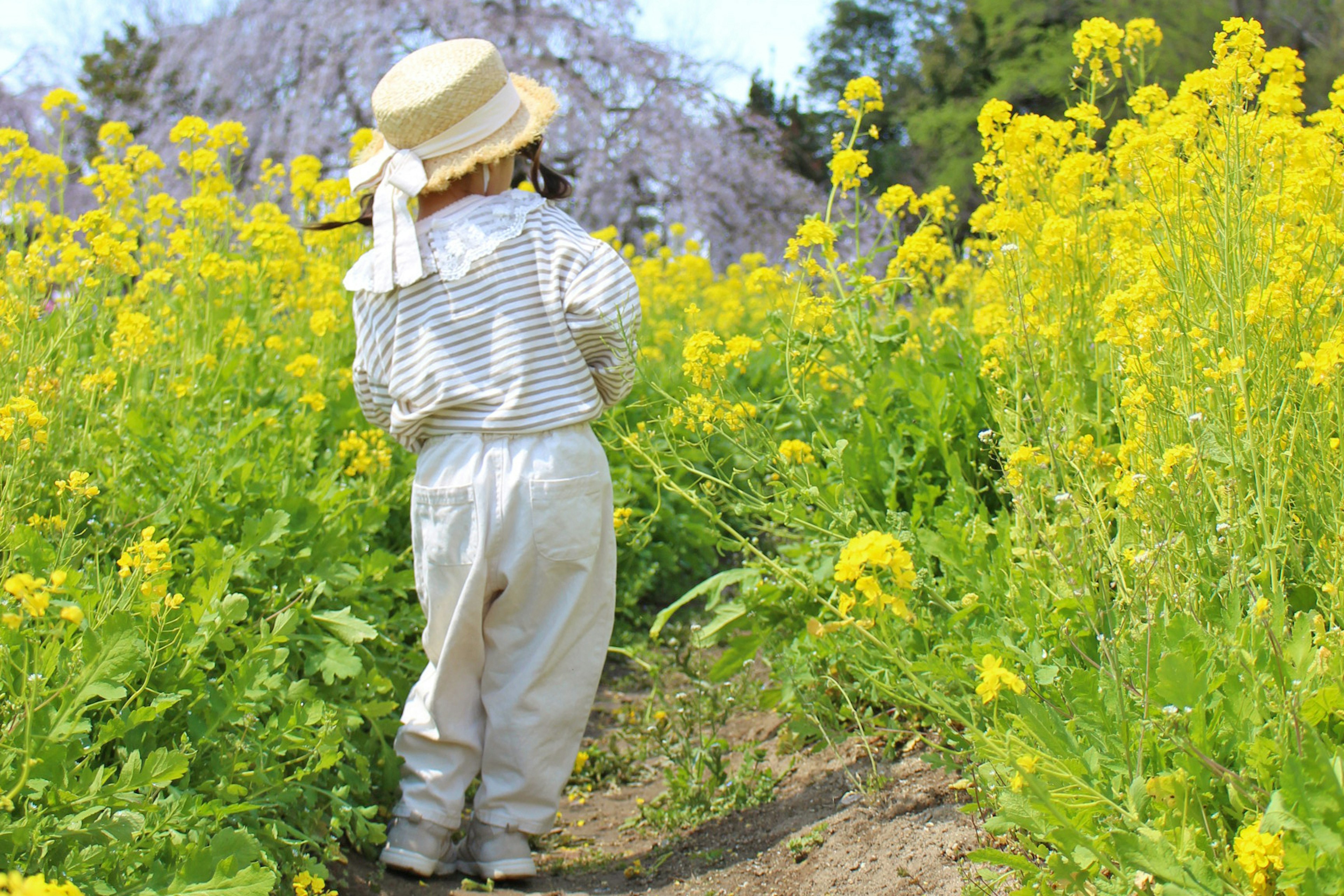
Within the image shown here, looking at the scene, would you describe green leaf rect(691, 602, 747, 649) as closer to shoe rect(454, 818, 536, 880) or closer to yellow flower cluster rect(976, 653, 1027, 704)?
shoe rect(454, 818, 536, 880)

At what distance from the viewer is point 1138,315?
6.50ft

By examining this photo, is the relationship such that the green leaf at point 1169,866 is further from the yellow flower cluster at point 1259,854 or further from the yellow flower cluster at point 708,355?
the yellow flower cluster at point 708,355

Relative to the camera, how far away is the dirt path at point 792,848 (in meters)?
2.06

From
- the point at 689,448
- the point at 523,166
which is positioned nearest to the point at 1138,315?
the point at 689,448

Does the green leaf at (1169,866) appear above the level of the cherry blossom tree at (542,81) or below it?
above

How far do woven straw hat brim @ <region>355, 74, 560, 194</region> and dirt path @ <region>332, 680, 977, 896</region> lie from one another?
4.64 ft

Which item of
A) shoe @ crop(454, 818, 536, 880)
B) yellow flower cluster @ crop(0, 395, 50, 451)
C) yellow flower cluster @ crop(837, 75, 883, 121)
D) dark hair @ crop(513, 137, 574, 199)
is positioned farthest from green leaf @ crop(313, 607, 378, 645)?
yellow flower cluster @ crop(837, 75, 883, 121)

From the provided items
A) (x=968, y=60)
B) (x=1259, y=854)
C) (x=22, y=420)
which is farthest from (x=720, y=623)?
(x=968, y=60)

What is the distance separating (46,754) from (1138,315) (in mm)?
1786

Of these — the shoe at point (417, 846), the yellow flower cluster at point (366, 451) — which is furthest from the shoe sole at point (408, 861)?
the yellow flower cluster at point (366, 451)

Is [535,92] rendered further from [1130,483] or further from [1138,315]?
[1130,483]

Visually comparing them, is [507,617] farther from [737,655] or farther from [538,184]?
[538,184]

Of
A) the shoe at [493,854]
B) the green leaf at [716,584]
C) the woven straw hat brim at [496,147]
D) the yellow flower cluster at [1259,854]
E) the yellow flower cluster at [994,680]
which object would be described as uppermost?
the woven straw hat brim at [496,147]

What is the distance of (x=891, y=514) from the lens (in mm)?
2633
